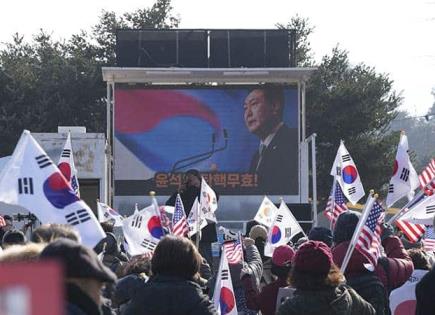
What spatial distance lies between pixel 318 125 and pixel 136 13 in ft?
42.2

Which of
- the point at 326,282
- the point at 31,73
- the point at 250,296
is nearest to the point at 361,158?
the point at 31,73

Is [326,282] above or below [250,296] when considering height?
above

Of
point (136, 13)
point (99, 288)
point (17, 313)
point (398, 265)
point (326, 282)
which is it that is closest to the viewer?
point (17, 313)

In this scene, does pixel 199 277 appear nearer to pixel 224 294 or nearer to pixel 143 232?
pixel 224 294

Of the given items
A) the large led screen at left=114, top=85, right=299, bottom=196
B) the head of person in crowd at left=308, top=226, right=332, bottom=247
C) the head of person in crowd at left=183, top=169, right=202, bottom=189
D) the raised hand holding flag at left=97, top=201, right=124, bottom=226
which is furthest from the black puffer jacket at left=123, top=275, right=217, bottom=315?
the large led screen at left=114, top=85, right=299, bottom=196

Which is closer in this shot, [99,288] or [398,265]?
[99,288]

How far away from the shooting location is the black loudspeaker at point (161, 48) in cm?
2995

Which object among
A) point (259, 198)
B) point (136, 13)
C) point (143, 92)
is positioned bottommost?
point (259, 198)

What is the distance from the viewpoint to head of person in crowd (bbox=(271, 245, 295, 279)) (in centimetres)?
759

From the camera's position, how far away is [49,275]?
179cm

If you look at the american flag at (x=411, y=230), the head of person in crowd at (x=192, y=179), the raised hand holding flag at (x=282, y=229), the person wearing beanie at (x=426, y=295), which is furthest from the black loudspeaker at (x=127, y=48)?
the person wearing beanie at (x=426, y=295)

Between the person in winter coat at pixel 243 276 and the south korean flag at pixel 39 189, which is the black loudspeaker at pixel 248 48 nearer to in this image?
the person in winter coat at pixel 243 276

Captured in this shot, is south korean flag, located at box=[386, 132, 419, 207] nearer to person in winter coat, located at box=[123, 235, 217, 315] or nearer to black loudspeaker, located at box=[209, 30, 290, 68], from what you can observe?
person in winter coat, located at box=[123, 235, 217, 315]

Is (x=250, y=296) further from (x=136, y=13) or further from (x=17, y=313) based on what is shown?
(x=136, y=13)
